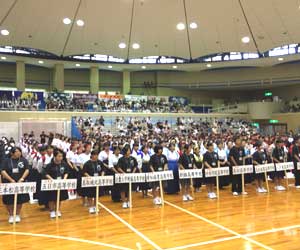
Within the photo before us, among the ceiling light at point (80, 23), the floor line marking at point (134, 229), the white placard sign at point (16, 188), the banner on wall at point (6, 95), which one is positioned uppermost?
the ceiling light at point (80, 23)

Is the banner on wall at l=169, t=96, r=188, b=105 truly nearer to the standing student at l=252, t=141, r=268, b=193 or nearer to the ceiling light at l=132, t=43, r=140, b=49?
the ceiling light at l=132, t=43, r=140, b=49

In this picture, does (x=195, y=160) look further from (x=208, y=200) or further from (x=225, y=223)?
(x=225, y=223)

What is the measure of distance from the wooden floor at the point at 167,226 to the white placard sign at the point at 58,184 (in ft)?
2.29

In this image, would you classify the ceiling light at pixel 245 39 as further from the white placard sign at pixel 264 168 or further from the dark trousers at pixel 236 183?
the dark trousers at pixel 236 183

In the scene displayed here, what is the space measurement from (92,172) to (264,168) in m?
5.10

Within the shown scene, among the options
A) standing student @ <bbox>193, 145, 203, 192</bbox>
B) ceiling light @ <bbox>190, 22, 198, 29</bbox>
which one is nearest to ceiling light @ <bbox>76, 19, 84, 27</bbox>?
ceiling light @ <bbox>190, 22, 198, 29</bbox>

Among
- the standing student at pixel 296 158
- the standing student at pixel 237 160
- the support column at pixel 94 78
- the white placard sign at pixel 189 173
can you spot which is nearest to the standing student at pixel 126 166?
the white placard sign at pixel 189 173

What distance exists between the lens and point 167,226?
686 centimetres

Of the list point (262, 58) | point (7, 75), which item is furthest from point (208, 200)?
point (7, 75)

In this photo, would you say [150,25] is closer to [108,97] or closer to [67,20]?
[67,20]

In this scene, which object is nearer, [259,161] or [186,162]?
[186,162]

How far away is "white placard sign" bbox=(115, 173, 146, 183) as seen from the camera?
840cm

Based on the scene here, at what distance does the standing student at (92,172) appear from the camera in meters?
8.14

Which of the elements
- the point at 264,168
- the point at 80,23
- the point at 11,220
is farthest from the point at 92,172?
the point at 80,23
